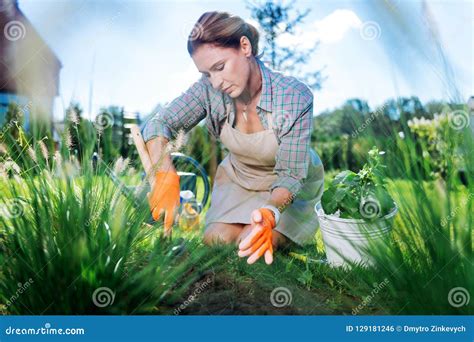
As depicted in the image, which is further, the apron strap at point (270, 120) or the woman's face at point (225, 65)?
the apron strap at point (270, 120)

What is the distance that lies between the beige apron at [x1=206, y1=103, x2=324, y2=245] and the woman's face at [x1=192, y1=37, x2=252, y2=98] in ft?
0.98

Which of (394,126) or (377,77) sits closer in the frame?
(394,126)

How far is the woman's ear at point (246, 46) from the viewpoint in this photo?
2.21 meters

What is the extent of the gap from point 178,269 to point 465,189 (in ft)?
3.42

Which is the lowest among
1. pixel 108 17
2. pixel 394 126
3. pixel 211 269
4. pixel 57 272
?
pixel 211 269

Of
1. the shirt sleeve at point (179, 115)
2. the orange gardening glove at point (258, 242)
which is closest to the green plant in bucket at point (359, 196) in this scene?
the orange gardening glove at point (258, 242)

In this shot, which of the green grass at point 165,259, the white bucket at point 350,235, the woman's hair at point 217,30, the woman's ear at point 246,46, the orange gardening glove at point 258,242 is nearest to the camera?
the green grass at point 165,259

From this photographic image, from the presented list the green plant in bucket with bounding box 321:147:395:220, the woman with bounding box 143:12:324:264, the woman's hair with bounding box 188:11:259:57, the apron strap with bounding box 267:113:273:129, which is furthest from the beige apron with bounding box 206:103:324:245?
the woman's hair with bounding box 188:11:259:57

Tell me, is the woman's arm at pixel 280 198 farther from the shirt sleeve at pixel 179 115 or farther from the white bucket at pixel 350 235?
the shirt sleeve at pixel 179 115

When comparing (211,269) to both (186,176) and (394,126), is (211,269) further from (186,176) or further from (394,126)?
(394,126)

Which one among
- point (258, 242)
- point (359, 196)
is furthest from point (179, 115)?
point (359, 196)

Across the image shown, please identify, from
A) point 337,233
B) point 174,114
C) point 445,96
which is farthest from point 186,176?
point 445,96

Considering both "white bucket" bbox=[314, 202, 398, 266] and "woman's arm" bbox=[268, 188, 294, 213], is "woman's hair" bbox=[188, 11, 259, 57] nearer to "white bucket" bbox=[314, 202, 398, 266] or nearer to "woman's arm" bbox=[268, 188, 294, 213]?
"woman's arm" bbox=[268, 188, 294, 213]

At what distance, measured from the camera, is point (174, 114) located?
236 cm
